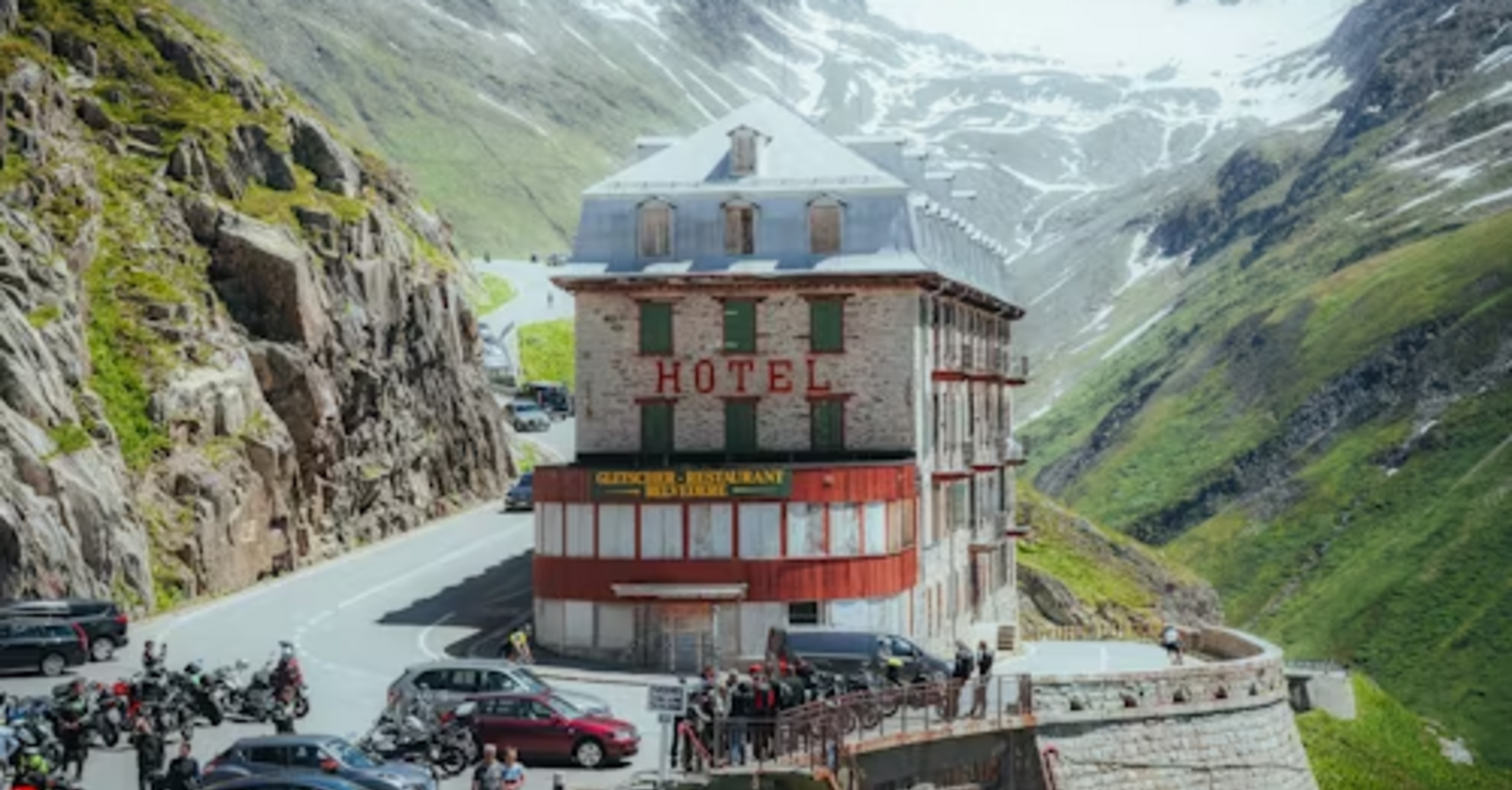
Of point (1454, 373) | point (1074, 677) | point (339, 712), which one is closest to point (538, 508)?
point (339, 712)

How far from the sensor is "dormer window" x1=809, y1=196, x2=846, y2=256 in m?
67.6

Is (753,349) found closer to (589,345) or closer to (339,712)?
(589,345)

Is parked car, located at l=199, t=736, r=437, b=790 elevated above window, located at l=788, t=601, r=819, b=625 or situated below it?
below

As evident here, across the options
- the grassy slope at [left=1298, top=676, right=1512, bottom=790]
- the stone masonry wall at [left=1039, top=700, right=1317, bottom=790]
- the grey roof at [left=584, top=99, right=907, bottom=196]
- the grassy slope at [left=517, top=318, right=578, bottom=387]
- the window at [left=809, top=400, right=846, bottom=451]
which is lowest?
the grassy slope at [left=1298, top=676, right=1512, bottom=790]

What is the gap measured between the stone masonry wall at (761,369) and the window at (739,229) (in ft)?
5.76

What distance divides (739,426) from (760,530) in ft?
27.5

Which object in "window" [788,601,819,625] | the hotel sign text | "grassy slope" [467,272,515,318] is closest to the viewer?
the hotel sign text

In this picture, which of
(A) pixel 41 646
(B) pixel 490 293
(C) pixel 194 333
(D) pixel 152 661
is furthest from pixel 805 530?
(B) pixel 490 293

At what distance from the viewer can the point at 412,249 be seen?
95.7 meters

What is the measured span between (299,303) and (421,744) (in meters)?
38.7

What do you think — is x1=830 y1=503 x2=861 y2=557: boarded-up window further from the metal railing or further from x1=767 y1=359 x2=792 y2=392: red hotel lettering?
the metal railing

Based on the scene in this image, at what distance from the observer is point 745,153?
69125 millimetres

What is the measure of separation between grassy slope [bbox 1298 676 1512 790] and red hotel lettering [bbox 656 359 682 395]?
2887 centimetres

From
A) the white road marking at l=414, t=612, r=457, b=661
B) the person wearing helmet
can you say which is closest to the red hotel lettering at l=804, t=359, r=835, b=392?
the white road marking at l=414, t=612, r=457, b=661
